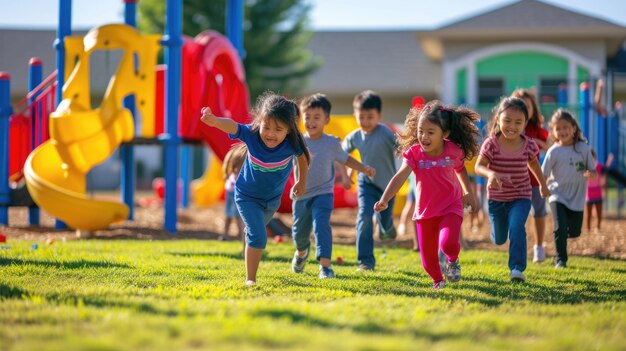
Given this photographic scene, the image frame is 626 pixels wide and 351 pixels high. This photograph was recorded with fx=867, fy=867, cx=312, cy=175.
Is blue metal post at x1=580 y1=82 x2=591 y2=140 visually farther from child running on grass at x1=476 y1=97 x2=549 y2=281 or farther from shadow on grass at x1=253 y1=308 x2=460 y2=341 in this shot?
shadow on grass at x1=253 y1=308 x2=460 y2=341

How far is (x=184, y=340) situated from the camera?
3.93 m

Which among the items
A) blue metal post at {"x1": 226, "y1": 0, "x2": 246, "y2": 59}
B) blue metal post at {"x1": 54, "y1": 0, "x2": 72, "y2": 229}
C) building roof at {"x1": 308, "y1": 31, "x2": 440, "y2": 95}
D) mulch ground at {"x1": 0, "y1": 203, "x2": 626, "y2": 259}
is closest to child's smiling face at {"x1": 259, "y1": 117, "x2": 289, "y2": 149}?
mulch ground at {"x1": 0, "y1": 203, "x2": 626, "y2": 259}

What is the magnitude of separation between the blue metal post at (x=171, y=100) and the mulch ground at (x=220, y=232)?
1.42 feet

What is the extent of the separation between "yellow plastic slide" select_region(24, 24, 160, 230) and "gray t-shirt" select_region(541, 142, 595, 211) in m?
5.57

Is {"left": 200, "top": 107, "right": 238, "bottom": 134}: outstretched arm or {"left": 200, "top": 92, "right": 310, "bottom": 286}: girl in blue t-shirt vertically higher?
{"left": 200, "top": 107, "right": 238, "bottom": 134}: outstretched arm

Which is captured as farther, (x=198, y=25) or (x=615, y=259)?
(x=198, y=25)

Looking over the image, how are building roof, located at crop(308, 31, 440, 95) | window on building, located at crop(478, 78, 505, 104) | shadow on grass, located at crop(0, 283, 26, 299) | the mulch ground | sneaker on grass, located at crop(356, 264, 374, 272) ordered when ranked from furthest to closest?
building roof, located at crop(308, 31, 440, 95), window on building, located at crop(478, 78, 505, 104), the mulch ground, sneaker on grass, located at crop(356, 264, 374, 272), shadow on grass, located at crop(0, 283, 26, 299)

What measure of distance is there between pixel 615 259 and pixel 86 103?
23.3 feet

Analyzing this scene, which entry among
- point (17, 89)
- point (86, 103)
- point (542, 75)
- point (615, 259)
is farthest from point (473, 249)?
point (17, 89)

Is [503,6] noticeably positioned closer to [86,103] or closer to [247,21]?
[247,21]

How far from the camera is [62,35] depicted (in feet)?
41.2

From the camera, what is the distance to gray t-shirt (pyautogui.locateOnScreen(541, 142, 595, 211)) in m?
8.43

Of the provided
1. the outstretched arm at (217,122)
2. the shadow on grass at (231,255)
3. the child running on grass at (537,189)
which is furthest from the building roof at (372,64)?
the outstretched arm at (217,122)

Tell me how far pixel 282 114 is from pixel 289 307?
1.92 meters
